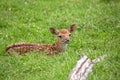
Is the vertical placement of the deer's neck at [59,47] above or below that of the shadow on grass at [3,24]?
below

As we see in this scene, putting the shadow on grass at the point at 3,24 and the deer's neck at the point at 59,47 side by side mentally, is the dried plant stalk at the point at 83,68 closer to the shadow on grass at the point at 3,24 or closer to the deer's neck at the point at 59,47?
the deer's neck at the point at 59,47

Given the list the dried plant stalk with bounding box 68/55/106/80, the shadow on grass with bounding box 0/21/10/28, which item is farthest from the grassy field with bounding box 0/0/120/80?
the dried plant stalk with bounding box 68/55/106/80

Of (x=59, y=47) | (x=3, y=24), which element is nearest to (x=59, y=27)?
(x=3, y=24)

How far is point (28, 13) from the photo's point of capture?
48.0 ft

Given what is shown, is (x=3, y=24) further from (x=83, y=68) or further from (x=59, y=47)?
(x=83, y=68)

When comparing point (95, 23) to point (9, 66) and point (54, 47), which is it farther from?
point (9, 66)

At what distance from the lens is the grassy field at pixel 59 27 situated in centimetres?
905

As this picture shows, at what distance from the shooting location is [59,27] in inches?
520

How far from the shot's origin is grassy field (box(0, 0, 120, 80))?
905 cm

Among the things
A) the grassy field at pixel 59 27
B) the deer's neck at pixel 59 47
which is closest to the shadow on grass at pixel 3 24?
the grassy field at pixel 59 27

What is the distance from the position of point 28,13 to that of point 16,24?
1328mm

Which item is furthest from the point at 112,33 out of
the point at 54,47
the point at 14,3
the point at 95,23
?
the point at 14,3

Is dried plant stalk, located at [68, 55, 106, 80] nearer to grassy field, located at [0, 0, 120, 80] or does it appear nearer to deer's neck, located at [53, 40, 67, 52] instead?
grassy field, located at [0, 0, 120, 80]

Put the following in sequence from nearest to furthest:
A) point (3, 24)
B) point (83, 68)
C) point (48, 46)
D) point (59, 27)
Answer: point (83, 68) < point (48, 46) < point (59, 27) < point (3, 24)
